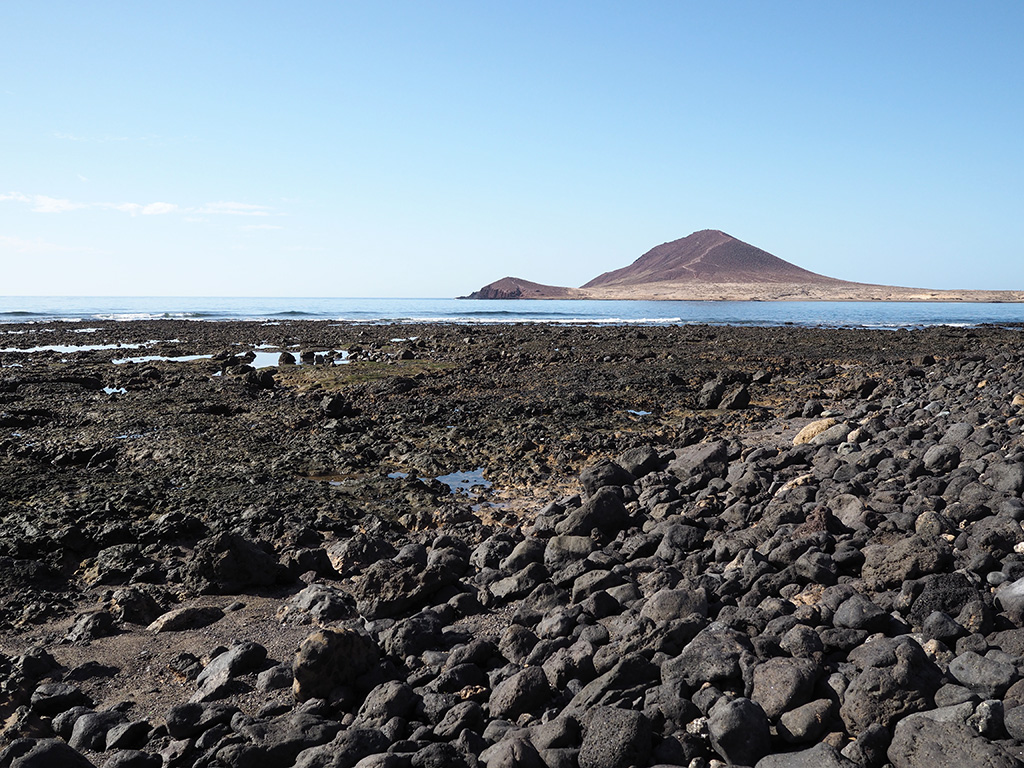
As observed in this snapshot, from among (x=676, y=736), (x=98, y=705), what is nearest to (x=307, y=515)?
(x=98, y=705)

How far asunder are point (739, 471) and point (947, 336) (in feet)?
131

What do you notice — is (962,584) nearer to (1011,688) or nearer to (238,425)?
(1011,688)

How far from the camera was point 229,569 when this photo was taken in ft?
27.6

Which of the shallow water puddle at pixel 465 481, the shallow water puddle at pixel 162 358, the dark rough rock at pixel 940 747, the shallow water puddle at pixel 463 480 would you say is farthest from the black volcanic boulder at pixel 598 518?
the shallow water puddle at pixel 162 358

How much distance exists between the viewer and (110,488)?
40.4 ft

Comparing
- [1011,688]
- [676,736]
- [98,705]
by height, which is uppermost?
[1011,688]

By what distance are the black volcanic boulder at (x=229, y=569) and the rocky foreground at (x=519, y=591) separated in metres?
0.03

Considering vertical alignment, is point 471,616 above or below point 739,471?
below

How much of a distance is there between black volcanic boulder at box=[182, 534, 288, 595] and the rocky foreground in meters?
0.03

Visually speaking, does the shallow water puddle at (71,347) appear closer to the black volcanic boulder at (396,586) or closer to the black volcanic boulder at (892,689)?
the black volcanic boulder at (396,586)

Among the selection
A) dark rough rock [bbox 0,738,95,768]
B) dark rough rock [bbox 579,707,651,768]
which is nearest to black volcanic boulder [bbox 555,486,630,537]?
dark rough rock [bbox 579,707,651,768]

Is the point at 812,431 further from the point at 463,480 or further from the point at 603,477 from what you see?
the point at 463,480

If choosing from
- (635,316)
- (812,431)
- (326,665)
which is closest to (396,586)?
(326,665)

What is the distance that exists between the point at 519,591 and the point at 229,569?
3348 mm
